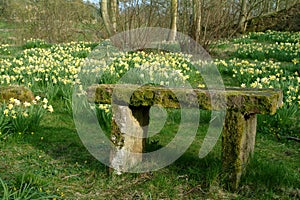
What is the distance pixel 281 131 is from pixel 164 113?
154 centimetres

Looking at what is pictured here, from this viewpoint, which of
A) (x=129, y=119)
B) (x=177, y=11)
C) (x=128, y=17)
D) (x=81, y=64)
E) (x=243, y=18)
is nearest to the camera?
(x=129, y=119)

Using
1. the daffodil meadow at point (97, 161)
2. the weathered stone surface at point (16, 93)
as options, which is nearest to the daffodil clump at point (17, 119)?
the daffodil meadow at point (97, 161)

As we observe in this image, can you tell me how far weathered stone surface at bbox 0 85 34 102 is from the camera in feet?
15.5

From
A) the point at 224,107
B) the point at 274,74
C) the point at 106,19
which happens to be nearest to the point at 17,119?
the point at 224,107

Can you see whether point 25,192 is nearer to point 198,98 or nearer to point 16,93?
point 198,98

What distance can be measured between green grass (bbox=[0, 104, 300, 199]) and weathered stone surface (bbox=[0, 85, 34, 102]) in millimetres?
1216

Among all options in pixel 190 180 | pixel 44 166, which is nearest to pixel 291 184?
pixel 190 180

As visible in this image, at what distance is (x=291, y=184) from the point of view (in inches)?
107

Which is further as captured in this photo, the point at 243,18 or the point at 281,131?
the point at 243,18

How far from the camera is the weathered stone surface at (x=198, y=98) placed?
249 centimetres

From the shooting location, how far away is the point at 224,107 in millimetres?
2578

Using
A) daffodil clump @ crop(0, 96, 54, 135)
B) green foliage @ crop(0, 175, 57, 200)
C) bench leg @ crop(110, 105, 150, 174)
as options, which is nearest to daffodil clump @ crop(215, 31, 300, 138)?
bench leg @ crop(110, 105, 150, 174)

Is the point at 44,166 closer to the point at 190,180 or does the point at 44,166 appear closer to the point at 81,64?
the point at 190,180

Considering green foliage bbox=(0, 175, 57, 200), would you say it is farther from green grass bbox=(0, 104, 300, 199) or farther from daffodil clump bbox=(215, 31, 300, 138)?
daffodil clump bbox=(215, 31, 300, 138)
